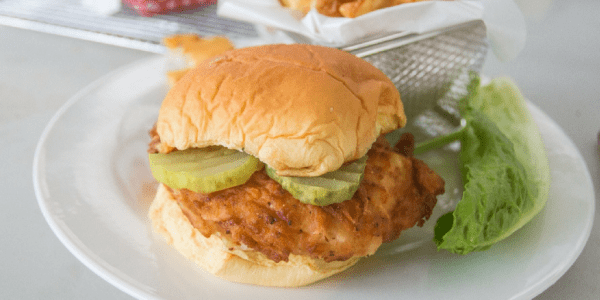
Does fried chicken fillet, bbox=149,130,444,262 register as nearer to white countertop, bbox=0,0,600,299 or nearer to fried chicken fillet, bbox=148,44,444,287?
fried chicken fillet, bbox=148,44,444,287

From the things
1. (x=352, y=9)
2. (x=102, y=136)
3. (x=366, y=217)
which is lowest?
(x=102, y=136)

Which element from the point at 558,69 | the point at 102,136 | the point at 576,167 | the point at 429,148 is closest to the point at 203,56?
the point at 102,136

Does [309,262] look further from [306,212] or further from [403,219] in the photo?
[403,219]

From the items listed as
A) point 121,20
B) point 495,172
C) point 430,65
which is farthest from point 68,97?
point 495,172

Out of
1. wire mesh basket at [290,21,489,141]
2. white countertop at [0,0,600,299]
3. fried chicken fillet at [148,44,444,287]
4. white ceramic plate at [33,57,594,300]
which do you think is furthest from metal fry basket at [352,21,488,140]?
white countertop at [0,0,600,299]

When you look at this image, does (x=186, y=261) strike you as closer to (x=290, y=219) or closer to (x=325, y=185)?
(x=290, y=219)

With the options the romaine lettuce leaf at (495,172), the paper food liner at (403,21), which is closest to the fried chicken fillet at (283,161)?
the romaine lettuce leaf at (495,172)
